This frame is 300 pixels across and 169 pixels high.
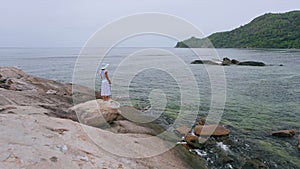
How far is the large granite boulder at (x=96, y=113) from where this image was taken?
9.44 metres

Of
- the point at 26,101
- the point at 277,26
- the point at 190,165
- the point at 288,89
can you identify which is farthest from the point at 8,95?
the point at 277,26

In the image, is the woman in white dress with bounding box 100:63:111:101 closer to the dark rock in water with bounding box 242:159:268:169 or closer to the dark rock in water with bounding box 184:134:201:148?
the dark rock in water with bounding box 184:134:201:148

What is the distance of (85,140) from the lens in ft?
21.7

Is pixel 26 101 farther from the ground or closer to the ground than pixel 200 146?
farther from the ground

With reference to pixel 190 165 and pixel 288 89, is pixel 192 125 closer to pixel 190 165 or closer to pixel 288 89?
pixel 190 165

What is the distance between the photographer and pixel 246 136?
1174 cm

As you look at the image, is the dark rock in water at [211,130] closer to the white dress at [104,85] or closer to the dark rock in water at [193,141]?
the dark rock in water at [193,141]

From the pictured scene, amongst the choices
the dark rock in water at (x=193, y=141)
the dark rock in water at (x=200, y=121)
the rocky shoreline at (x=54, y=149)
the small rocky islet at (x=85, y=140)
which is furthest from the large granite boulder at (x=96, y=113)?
the dark rock in water at (x=200, y=121)

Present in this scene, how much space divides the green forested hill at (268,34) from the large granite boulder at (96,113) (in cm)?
11901

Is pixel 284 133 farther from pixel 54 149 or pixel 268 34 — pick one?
pixel 268 34

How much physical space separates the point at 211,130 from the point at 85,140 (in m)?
7.25

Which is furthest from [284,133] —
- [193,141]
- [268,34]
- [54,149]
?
[268,34]

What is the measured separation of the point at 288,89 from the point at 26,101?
2284cm

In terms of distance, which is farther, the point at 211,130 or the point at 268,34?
the point at 268,34
